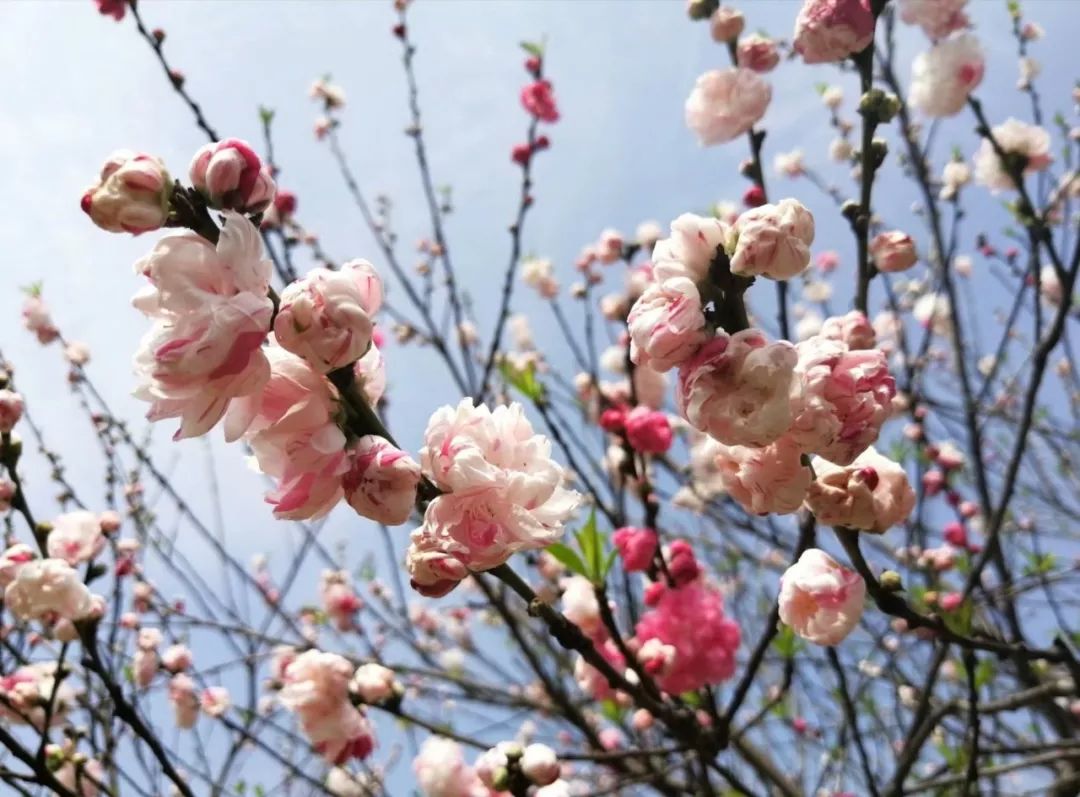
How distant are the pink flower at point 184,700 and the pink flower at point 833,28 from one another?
3.07 m

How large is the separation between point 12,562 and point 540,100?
2.70 meters

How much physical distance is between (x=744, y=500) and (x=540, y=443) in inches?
10.9

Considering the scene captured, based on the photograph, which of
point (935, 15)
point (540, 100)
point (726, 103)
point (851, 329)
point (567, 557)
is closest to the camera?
point (851, 329)

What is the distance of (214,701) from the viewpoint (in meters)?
2.99

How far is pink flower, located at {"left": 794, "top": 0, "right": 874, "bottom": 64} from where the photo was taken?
1.50 meters

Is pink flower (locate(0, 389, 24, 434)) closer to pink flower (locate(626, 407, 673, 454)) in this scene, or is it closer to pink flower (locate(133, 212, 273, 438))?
pink flower (locate(133, 212, 273, 438))

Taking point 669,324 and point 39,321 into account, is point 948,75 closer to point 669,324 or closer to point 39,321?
point 669,324

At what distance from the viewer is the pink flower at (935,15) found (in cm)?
210

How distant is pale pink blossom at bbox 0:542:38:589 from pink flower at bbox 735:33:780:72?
1.98 metres

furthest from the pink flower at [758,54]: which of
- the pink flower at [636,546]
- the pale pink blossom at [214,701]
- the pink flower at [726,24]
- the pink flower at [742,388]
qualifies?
the pale pink blossom at [214,701]

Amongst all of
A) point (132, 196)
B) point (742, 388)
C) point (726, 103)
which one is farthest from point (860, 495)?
point (726, 103)

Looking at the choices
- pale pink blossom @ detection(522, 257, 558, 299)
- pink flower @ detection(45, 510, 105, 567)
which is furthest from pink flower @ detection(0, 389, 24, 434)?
pale pink blossom @ detection(522, 257, 558, 299)

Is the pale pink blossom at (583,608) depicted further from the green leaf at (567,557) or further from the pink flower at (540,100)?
the pink flower at (540,100)

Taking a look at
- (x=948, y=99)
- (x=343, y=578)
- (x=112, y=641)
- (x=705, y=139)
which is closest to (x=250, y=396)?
(x=705, y=139)
